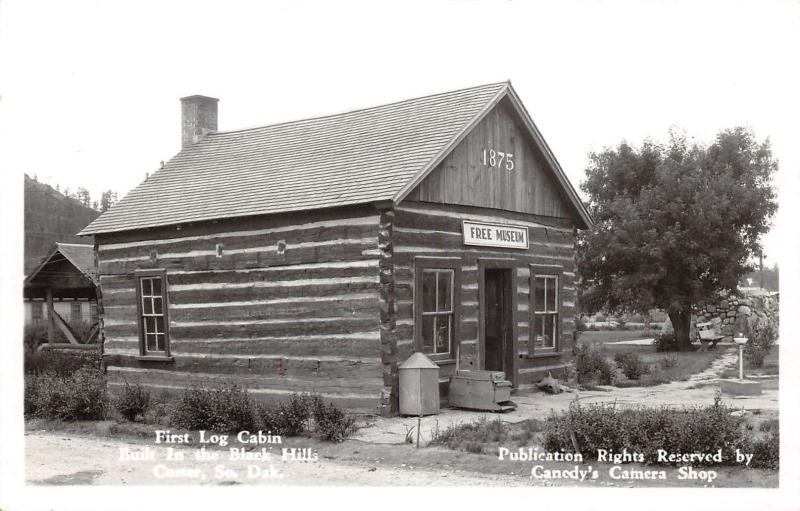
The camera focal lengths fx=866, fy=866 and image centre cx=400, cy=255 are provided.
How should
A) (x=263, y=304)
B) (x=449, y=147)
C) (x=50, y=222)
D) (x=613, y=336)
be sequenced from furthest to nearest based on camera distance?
1. (x=50, y=222)
2. (x=613, y=336)
3. (x=263, y=304)
4. (x=449, y=147)

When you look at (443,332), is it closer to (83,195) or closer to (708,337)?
(708,337)

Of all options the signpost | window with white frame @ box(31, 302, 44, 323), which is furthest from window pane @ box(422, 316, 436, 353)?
window with white frame @ box(31, 302, 44, 323)

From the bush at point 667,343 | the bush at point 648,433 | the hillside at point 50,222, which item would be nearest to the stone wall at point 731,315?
the bush at point 667,343

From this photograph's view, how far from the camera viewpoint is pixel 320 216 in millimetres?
14242

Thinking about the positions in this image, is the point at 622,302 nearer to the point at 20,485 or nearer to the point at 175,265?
the point at 175,265

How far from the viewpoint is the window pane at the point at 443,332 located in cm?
1467

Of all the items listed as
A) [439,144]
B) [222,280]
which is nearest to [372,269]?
[439,144]

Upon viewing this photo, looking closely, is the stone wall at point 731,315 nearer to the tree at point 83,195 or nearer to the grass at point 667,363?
the grass at point 667,363

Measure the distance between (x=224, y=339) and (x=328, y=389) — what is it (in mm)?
2657

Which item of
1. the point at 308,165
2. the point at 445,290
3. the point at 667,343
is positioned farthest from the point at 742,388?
the point at 667,343

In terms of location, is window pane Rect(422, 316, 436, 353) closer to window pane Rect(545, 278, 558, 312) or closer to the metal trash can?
the metal trash can

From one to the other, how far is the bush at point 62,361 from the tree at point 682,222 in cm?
1623

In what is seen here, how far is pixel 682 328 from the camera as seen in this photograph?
2886cm

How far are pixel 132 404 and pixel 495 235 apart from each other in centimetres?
688
